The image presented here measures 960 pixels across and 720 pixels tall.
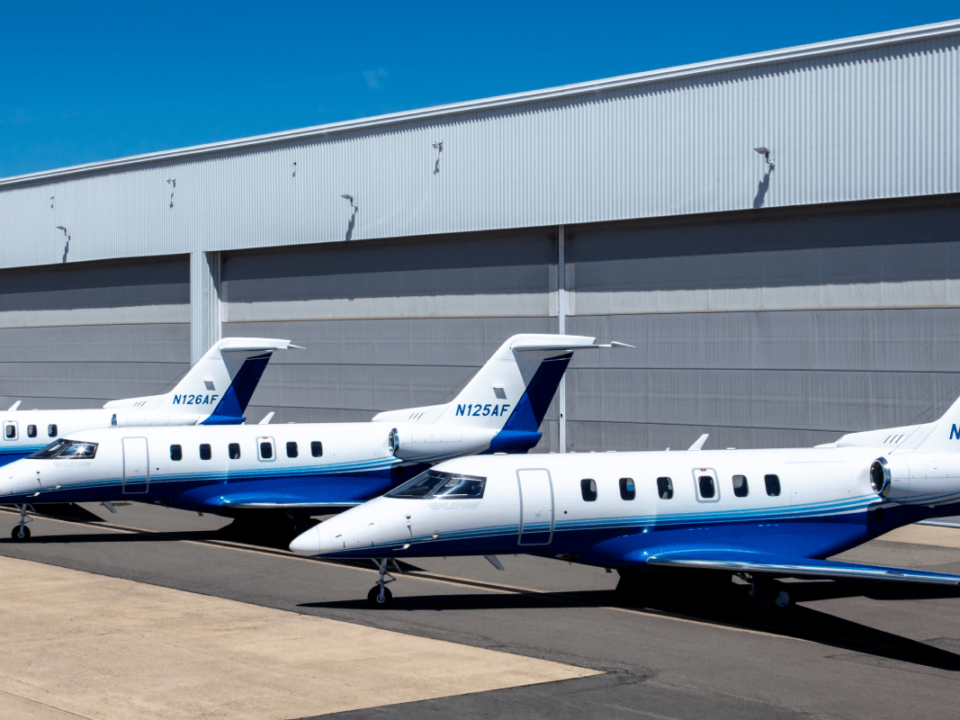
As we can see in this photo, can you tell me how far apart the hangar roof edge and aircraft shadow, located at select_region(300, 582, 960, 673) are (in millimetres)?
14246

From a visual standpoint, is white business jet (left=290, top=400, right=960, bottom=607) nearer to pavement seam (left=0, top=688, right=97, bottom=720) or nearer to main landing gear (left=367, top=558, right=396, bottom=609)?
main landing gear (left=367, top=558, right=396, bottom=609)

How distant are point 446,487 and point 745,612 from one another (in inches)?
197

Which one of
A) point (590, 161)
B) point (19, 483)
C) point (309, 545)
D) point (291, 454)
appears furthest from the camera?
point (590, 161)

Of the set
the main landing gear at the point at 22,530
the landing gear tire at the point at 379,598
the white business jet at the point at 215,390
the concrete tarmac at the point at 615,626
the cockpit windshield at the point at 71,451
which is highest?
the white business jet at the point at 215,390

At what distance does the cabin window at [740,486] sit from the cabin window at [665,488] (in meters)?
1.08

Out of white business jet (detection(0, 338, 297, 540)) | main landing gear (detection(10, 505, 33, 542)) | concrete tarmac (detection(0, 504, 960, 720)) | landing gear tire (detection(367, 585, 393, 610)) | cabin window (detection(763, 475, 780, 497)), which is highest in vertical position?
white business jet (detection(0, 338, 297, 540))

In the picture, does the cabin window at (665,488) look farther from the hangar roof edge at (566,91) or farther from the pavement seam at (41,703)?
the hangar roof edge at (566,91)

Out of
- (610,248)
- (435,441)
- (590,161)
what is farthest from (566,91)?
(435,441)

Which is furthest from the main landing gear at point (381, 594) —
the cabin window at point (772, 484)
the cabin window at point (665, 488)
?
the cabin window at point (772, 484)

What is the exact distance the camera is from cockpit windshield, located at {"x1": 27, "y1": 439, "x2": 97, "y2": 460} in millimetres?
23078

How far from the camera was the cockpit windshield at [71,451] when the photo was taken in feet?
75.7

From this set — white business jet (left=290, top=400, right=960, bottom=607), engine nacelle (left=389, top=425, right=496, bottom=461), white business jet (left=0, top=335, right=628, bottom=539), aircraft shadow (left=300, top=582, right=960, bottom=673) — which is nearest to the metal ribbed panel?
white business jet (left=0, top=335, right=628, bottom=539)

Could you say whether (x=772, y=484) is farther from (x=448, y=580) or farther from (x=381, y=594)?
(x=381, y=594)

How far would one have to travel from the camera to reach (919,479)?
17.5 m
